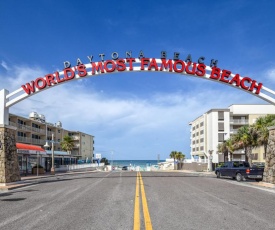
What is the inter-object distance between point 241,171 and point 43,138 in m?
54.9

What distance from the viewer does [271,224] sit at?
340 inches

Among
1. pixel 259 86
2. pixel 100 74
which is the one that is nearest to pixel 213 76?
pixel 259 86

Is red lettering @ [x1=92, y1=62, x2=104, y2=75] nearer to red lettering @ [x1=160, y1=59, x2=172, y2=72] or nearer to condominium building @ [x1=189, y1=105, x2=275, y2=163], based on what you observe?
red lettering @ [x1=160, y1=59, x2=172, y2=72]

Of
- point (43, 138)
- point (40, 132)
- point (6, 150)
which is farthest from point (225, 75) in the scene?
point (43, 138)

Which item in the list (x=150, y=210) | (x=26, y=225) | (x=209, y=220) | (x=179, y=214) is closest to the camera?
(x=26, y=225)

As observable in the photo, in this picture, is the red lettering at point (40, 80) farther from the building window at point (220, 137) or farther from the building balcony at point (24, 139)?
the building window at point (220, 137)

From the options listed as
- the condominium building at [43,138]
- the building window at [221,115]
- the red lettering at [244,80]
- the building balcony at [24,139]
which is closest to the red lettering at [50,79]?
the condominium building at [43,138]

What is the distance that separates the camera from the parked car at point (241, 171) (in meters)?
27.9

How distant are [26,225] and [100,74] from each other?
19.0m

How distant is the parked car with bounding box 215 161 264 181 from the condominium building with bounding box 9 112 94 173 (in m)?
21.5

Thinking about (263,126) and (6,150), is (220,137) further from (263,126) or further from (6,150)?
(6,150)

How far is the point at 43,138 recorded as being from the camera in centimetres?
7494

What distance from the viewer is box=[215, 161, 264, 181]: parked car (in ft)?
91.6

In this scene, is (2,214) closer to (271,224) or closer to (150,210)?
(150,210)
